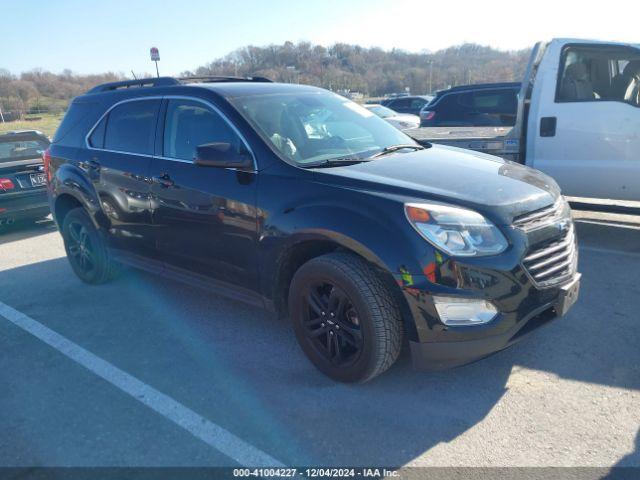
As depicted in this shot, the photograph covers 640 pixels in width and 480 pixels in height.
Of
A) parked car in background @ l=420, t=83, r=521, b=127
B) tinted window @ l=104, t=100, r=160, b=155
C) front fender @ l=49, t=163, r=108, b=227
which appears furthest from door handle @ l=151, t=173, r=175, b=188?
parked car in background @ l=420, t=83, r=521, b=127

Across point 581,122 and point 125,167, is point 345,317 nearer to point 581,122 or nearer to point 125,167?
point 125,167

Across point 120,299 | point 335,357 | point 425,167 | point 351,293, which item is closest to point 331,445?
point 335,357

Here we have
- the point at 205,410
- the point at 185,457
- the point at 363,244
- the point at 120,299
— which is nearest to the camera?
the point at 185,457

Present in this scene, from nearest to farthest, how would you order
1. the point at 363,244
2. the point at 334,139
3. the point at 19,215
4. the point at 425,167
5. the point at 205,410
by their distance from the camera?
the point at 363,244 < the point at 205,410 < the point at 425,167 < the point at 334,139 < the point at 19,215

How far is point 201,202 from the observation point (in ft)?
12.0

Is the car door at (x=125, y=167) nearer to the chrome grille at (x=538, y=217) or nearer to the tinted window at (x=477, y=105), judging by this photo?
the chrome grille at (x=538, y=217)

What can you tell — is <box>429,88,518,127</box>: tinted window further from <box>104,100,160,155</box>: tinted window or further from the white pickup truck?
<box>104,100,160,155</box>: tinted window

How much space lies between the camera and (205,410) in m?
3.01

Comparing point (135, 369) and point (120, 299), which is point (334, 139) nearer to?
point (135, 369)

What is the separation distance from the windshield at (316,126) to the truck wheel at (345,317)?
2.78 feet

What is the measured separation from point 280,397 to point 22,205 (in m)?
6.28

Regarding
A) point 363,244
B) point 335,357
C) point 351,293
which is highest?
point 363,244

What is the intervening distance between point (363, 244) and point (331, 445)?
3.58 ft

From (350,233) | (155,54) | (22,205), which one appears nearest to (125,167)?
(350,233)
